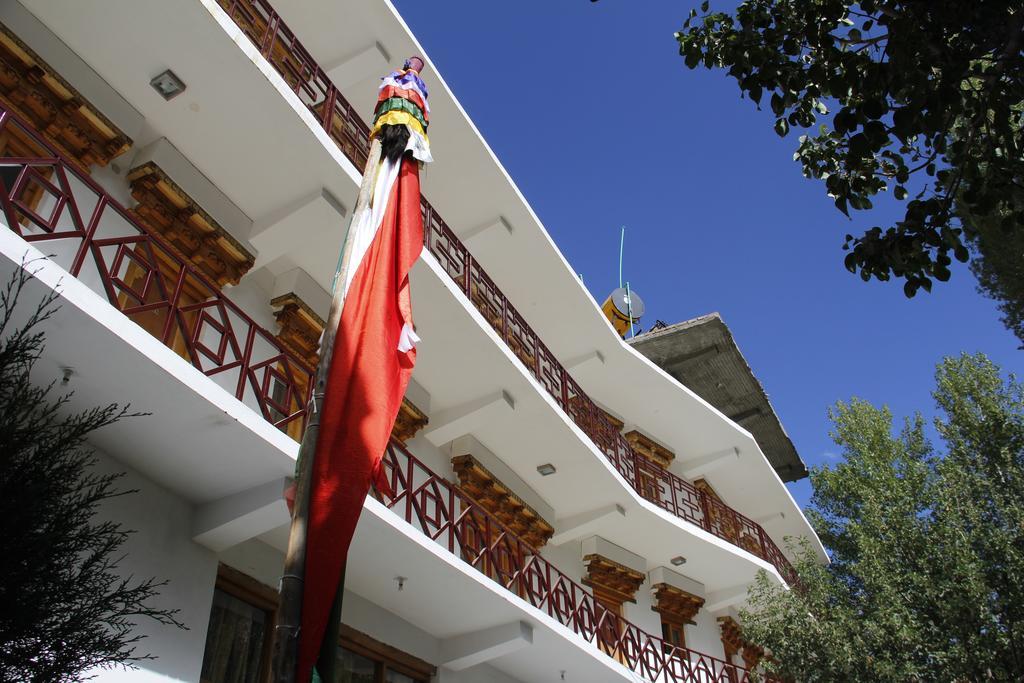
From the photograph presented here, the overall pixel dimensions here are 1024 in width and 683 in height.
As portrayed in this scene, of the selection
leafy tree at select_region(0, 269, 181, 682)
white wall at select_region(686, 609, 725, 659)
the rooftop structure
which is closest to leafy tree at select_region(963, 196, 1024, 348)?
the rooftop structure

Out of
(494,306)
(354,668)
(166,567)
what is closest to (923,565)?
(494,306)

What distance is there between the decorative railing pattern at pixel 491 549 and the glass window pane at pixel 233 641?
1793mm

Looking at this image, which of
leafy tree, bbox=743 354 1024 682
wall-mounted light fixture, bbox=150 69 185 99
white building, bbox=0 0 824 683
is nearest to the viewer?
white building, bbox=0 0 824 683

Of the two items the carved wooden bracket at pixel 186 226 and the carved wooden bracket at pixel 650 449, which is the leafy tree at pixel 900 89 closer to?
the carved wooden bracket at pixel 186 226

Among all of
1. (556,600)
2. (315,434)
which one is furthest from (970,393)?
(315,434)

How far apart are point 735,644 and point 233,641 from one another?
13.5 m

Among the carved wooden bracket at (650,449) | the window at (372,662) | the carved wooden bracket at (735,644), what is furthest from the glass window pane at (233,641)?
the carved wooden bracket at (735,644)

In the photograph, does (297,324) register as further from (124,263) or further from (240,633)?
(240,633)

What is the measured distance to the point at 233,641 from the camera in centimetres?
833

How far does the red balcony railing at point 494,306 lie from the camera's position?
35.9 ft

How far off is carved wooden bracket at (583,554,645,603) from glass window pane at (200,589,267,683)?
8.28m

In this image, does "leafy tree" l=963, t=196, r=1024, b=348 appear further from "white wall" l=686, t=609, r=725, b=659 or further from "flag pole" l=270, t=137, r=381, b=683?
"flag pole" l=270, t=137, r=381, b=683

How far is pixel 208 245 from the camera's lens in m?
9.94

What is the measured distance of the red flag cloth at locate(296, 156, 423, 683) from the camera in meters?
4.79
